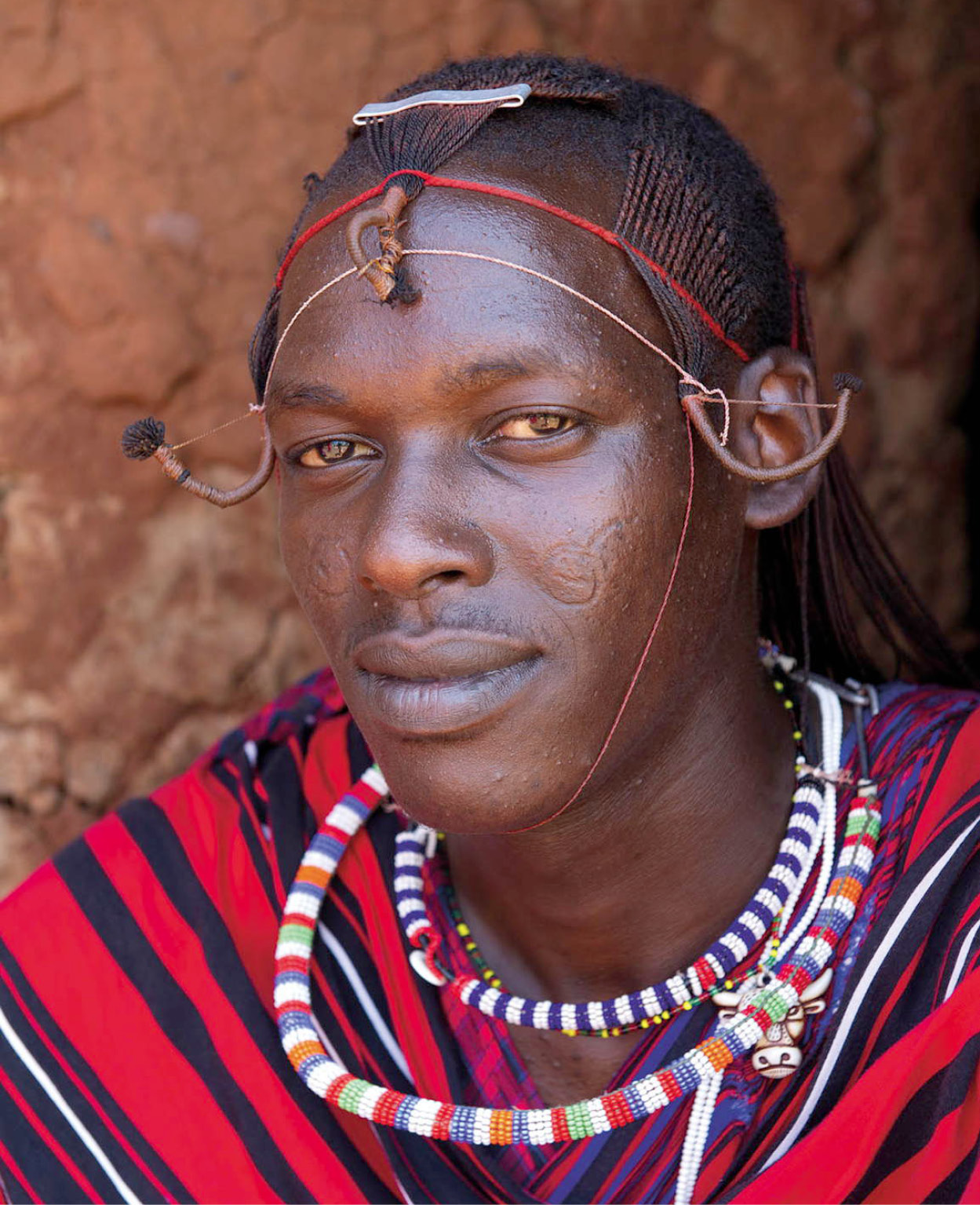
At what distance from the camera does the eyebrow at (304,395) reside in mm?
1761

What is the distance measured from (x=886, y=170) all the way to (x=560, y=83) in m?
1.43

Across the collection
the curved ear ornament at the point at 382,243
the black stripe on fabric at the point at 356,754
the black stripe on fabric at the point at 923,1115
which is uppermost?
the curved ear ornament at the point at 382,243

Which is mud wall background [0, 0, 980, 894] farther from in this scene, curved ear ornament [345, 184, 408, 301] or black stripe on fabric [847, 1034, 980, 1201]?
black stripe on fabric [847, 1034, 980, 1201]

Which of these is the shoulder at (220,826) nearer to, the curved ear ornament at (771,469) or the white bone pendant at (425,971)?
the white bone pendant at (425,971)

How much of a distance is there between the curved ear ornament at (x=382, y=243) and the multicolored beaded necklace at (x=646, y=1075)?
940 millimetres

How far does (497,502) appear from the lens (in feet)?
5.57

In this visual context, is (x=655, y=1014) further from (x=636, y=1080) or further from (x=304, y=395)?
(x=304, y=395)

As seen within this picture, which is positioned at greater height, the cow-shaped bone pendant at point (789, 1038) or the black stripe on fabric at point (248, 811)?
the black stripe on fabric at point (248, 811)

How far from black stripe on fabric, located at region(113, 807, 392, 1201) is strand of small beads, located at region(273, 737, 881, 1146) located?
3 centimetres

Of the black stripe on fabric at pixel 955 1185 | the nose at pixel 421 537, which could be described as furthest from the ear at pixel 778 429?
the black stripe on fabric at pixel 955 1185

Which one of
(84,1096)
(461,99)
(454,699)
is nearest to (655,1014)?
(454,699)

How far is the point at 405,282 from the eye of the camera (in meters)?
1.71

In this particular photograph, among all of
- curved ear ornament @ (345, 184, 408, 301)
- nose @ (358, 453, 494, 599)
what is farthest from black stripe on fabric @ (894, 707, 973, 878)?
curved ear ornament @ (345, 184, 408, 301)

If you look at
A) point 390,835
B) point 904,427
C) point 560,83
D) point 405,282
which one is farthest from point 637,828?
point 904,427
